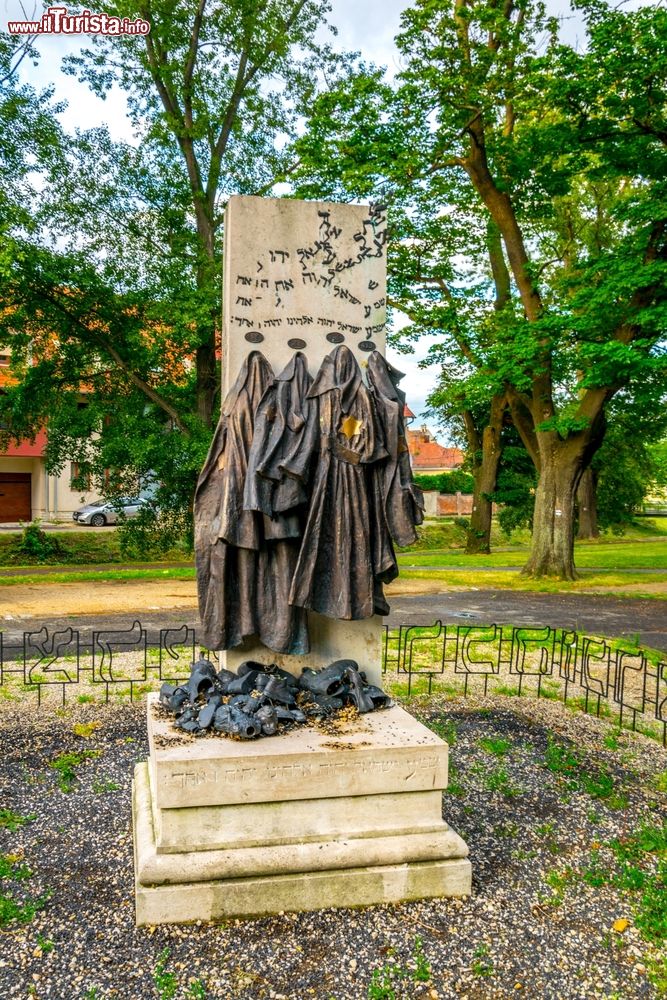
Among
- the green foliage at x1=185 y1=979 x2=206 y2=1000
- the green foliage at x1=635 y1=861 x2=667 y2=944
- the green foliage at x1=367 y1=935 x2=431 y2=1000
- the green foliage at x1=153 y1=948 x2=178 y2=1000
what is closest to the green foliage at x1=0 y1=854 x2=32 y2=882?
the green foliage at x1=153 y1=948 x2=178 y2=1000

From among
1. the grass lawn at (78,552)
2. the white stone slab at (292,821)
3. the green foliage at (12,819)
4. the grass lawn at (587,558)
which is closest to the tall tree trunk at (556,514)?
the grass lawn at (587,558)

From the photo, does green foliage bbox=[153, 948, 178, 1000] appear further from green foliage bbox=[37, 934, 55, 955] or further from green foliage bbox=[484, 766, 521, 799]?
green foliage bbox=[484, 766, 521, 799]

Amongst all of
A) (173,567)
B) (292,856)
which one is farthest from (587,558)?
(292,856)

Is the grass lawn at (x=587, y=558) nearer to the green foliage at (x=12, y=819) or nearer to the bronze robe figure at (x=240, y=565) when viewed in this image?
the bronze robe figure at (x=240, y=565)

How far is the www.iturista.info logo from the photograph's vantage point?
15734 mm

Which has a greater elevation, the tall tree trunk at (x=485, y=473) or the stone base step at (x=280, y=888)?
the tall tree trunk at (x=485, y=473)

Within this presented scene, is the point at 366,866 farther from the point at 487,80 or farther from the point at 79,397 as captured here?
the point at 79,397

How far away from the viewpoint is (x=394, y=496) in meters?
4.19

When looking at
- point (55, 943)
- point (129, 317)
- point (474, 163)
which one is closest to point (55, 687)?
point (55, 943)

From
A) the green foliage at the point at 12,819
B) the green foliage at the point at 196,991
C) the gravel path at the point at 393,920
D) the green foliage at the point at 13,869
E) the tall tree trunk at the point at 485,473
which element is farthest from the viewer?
the tall tree trunk at the point at 485,473

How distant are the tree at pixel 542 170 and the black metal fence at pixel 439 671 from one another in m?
6.63

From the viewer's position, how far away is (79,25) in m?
16.9

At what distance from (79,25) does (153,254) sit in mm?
4903

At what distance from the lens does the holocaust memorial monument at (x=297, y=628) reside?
134 inches
